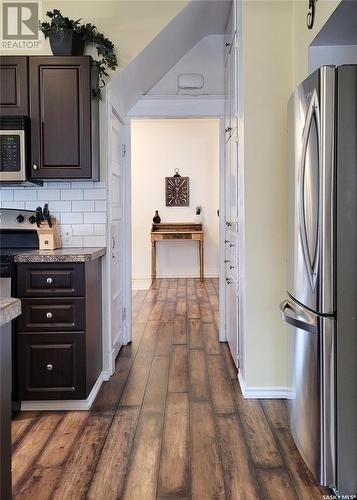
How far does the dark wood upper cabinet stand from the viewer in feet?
8.45

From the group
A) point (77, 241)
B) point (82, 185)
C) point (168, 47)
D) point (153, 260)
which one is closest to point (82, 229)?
point (77, 241)

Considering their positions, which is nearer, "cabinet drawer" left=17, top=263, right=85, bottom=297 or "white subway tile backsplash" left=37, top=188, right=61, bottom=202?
"cabinet drawer" left=17, top=263, right=85, bottom=297

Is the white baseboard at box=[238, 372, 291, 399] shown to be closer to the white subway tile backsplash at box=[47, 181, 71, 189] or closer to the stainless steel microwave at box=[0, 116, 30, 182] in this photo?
the white subway tile backsplash at box=[47, 181, 71, 189]

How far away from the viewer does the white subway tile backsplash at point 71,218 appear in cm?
289

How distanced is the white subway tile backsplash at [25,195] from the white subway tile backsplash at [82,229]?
0.36 metres

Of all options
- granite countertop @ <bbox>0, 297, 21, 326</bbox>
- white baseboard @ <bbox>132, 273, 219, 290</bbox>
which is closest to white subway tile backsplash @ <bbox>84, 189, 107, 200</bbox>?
granite countertop @ <bbox>0, 297, 21, 326</bbox>

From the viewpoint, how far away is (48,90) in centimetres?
258

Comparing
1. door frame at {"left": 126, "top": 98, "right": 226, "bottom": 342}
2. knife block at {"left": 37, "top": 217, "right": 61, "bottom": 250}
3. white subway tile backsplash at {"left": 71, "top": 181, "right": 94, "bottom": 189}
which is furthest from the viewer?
door frame at {"left": 126, "top": 98, "right": 226, "bottom": 342}

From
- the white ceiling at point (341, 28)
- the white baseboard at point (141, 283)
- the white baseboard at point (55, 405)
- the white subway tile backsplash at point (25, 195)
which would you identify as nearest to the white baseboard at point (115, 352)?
the white baseboard at point (55, 405)

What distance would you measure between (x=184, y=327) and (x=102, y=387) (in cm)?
166

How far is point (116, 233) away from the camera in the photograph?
3.36 metres

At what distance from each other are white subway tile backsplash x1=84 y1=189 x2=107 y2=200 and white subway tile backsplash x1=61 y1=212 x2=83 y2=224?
14 centimetres

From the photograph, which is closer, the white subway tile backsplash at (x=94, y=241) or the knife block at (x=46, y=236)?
the knife block at (x=46, y=236)

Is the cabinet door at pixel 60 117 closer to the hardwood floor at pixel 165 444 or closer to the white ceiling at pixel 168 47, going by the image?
the white ceiling at pixel 168 47
